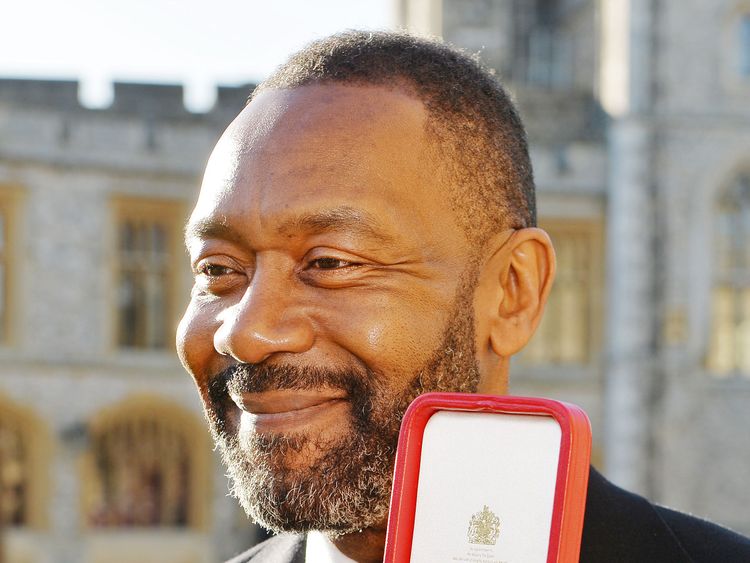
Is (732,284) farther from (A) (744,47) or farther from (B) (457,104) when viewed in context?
(B) (457,104)

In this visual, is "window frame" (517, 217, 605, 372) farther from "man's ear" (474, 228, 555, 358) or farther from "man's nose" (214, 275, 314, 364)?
"man's nose" (214, 275, 314, 364)

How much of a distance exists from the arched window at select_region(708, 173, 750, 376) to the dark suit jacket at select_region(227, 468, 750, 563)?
45.2 feet

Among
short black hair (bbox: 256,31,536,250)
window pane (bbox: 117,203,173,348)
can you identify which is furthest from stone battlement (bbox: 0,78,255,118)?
short black hair (bbox: 256,31,536,250)

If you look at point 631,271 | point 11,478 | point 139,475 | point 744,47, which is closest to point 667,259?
point 631,271

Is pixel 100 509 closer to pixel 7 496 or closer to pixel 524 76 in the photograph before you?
pixel 7 496

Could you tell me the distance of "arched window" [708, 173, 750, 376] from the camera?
1468 cm

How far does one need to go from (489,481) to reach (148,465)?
13.0m

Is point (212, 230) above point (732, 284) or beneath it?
beneath

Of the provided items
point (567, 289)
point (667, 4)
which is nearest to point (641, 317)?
point (567, 289)

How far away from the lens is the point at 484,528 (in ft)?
3.53

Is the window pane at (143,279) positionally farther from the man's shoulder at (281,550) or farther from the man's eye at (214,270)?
the man's eye at (214,270)

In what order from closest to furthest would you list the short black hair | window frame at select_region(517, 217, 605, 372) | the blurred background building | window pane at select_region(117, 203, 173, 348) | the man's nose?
the man's nose, the short black hair, the blurred background building, window pane at select_region(117, 203, 173, 348), window frame at select_region(517, 217, 605, 372)

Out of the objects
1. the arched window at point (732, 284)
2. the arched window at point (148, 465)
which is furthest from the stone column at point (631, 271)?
the arched window at point (148, 465)

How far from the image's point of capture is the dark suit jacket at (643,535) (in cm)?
130
